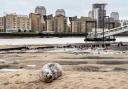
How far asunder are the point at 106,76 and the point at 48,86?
9.17 ft

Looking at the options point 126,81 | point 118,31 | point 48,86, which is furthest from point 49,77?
point 118,31

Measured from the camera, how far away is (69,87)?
1562 centimetres

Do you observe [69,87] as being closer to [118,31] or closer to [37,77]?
[37,77]

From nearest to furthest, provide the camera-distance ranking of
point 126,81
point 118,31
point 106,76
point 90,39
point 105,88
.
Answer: point 105,88
point 126,81
point 106,76
point 90,39
point 118,31

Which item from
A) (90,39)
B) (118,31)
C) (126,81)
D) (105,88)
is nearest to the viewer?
(105,88)

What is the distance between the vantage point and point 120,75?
17.8 m

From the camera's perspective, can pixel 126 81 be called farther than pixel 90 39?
No

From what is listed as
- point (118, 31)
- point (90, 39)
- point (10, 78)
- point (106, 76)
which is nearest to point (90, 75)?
point (106, 76)

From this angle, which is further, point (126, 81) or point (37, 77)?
point (37, 77)

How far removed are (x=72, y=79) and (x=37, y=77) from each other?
1.80 metres

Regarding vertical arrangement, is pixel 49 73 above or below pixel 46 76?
above

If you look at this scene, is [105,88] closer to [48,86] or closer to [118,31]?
[48,86]

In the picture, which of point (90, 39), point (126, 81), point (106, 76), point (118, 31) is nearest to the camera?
point (126, 81)

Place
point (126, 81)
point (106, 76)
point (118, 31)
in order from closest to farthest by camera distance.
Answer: point (126, 81) < point (106, 76) < point (118, 31)
